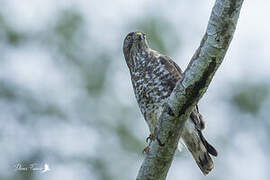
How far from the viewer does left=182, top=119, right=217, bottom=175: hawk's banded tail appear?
5.10m

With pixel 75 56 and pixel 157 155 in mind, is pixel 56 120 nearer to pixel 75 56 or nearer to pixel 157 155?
pixel 75 56

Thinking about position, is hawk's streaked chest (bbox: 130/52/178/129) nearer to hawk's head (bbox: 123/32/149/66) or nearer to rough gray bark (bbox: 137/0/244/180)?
hawk's head (bbox: 123/32/149/66)

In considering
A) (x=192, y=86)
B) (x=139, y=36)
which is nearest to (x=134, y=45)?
(x=139, y=36)

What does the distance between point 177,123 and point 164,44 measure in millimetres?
6059

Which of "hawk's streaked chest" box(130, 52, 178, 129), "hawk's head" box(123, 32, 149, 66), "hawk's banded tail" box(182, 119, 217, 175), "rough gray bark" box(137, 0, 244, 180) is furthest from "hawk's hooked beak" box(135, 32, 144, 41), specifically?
"rough gray bark" box(137, 0, 244, 180)

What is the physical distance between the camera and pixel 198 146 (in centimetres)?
519

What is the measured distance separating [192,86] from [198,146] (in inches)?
63.5

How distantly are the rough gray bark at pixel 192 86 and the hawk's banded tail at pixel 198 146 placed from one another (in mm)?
1124

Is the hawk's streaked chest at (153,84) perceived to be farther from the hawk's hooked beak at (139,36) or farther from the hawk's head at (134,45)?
the hawk's hooked beak at (139,36)

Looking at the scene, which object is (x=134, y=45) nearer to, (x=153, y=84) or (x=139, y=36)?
(x=139, y=36)

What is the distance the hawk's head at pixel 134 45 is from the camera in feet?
19.6

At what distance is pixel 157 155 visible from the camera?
3.94 metres

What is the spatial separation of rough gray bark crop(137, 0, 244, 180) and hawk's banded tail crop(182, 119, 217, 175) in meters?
1.12

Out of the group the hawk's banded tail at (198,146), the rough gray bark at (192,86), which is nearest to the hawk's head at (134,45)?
the hawk's banded tail at (198,146)
